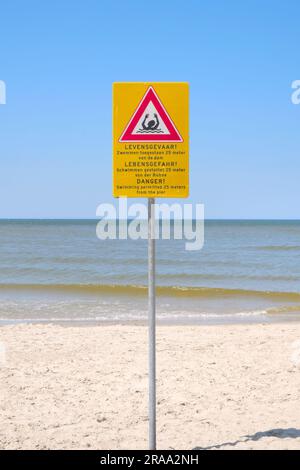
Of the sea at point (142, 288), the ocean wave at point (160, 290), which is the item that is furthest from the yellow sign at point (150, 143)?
the ocean wave at point (160, 290)

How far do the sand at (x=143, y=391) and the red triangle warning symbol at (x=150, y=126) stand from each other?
8.19 feet

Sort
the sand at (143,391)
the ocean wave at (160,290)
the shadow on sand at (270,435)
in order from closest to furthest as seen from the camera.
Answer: the shadow on sand at (270,435) → the sand at (143,391) → the ocean wave at (160,290)

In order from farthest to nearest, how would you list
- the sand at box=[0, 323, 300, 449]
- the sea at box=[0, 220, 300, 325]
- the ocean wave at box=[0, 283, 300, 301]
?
the ocean wave at box=[0, 283, 300, 301] → the sea at box=[0, 220, 300, 325] → the sand at box=[0, 323, 300, 449]

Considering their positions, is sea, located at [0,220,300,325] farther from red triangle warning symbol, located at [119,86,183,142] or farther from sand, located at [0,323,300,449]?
red triangle warning symbol, located at [119,86,183,142]

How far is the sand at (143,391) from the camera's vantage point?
4.66 metres

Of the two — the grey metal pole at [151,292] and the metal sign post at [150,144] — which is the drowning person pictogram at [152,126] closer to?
the metal sign post at [150,144]

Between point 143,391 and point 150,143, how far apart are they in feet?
10.9

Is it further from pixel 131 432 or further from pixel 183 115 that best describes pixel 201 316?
pixel 183 115

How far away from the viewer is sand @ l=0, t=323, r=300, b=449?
4656 mm

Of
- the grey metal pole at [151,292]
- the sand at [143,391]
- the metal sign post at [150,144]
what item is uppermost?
the metal sign post at [150,144]

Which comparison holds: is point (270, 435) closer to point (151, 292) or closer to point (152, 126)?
point (151, 292)

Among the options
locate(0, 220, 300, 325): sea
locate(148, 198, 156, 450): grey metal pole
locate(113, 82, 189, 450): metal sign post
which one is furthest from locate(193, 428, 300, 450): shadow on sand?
locate(0, 220, 300, 325): sea
